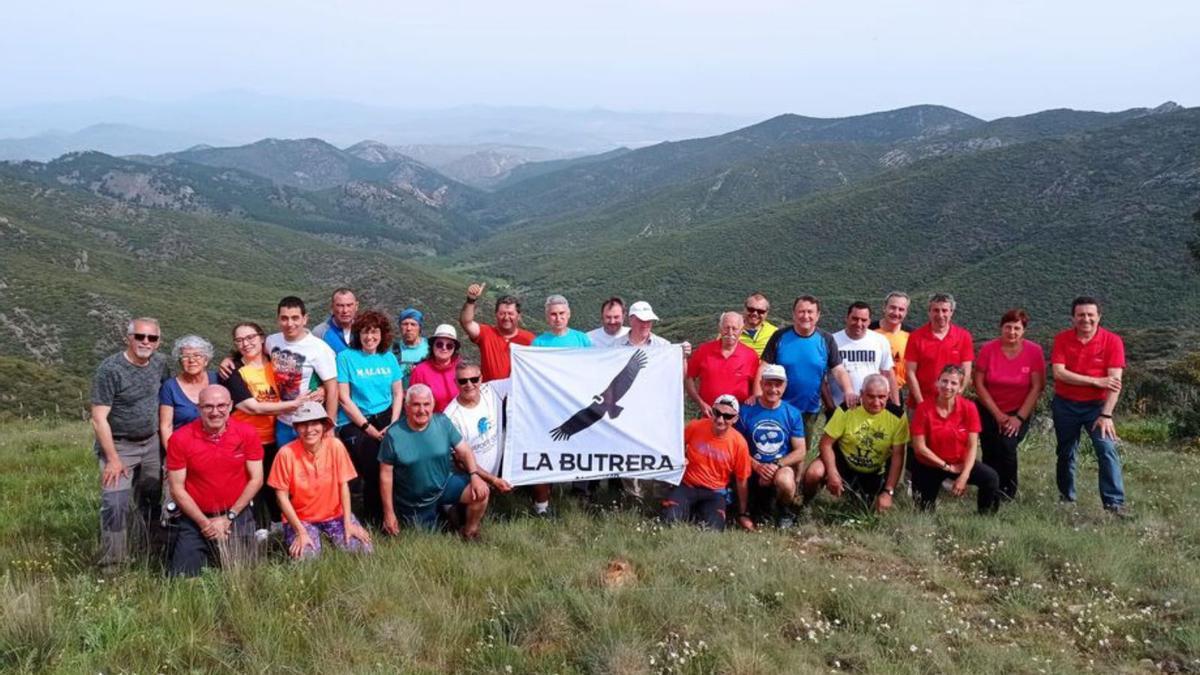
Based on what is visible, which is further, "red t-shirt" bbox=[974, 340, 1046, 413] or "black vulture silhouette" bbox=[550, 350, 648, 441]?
"red t-shirt" bbox=[974, 340, 1046, 413]

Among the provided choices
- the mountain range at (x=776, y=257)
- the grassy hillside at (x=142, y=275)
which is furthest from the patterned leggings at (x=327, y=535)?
the grassy hillside at (x=142, y=275)

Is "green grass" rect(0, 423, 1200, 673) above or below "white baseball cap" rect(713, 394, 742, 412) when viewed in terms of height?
below

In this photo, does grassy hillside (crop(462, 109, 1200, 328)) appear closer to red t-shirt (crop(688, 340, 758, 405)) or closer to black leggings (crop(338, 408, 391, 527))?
red t-shirt (crop(688, 340, 758, 405))

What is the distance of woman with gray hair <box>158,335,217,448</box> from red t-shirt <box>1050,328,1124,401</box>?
730cm

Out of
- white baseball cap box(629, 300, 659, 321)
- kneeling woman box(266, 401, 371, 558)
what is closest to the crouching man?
white baseball cap box(629, 300, 659, 321)

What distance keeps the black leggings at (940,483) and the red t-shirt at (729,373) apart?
1.72 metres

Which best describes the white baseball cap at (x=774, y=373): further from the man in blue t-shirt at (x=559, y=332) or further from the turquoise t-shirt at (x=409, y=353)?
the turquoise t-shirt at (x=409, y=353)

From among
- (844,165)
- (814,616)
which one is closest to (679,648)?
(814,616)

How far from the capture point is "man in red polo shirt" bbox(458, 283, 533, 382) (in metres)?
7.70

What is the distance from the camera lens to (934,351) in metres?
7.73

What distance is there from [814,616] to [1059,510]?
12.7 ft

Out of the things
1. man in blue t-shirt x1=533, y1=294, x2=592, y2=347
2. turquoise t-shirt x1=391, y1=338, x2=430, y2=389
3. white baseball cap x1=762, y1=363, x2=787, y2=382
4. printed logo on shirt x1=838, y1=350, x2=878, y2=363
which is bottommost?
white baseball cap x1=762, y1=363, x2=787, y2=382

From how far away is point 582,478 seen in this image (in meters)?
7.17

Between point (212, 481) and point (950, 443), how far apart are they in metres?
6.12
